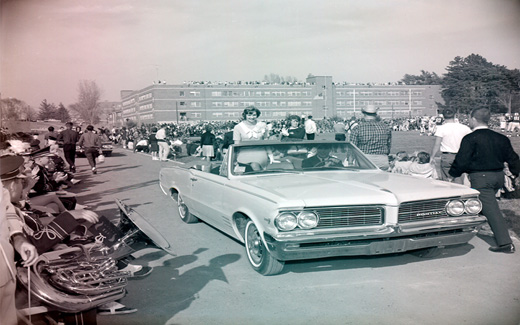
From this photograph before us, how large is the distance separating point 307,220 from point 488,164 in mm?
2357

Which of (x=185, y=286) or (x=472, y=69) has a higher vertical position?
(x=472, y=69)

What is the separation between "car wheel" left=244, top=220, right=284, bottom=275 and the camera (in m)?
4.32

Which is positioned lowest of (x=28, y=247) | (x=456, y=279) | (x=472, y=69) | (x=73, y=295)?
(x=456, y=279)

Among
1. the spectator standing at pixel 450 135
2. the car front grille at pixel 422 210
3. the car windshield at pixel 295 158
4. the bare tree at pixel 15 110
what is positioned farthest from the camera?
the spectator standing at pixel 450 135

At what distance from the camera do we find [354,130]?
741 cm

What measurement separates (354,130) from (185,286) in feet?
13.8

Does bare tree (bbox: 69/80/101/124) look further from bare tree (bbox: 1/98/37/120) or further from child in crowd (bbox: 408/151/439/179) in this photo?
child in crowd (bbox: 408/151/439/179)

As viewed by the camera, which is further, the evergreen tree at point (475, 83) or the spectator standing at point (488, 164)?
the evergreen tree at point (475, 83)

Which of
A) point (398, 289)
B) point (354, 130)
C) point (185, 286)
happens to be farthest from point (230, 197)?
point (354, 130)

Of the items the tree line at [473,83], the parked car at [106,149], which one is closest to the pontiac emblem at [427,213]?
the tree line at [473,83]

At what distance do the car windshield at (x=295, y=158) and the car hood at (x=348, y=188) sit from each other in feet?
0.74

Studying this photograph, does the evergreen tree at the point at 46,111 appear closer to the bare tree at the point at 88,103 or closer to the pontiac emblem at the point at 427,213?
the bare tree at the point at 88,103

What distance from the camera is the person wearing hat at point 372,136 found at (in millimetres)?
7277

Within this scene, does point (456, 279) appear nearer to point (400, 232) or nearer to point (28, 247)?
point (400, 232)
